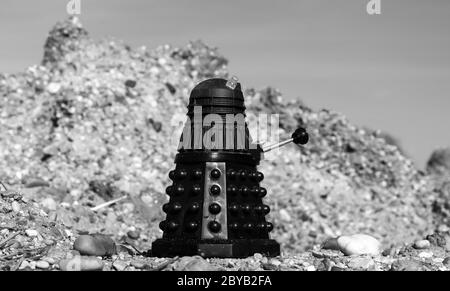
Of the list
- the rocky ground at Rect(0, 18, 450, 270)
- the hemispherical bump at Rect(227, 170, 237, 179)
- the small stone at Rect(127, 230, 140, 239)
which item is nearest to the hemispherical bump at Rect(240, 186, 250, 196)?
the hemispherical bump at Rect(227, 170, 237, 179)

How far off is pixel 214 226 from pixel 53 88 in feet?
39.6

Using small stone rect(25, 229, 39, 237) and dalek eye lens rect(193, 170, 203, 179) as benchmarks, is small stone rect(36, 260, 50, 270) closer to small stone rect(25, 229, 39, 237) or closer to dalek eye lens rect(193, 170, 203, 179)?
small stone rect(25, 229, 39, 237)

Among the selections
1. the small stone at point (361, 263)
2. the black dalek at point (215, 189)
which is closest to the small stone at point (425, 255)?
the small stone at point (361, 263)

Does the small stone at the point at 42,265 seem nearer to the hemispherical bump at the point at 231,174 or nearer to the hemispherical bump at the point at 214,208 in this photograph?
the hemispherical bump at the point at 214,208

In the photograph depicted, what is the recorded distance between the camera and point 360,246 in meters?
6.39

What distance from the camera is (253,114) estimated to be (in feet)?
59.1

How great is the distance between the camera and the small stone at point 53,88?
1691 cm

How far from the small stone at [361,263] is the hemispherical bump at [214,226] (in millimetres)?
1080

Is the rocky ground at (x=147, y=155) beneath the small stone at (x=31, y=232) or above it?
above

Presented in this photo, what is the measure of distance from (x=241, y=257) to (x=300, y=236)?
8524 millimetres

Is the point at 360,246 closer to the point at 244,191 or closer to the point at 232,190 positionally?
the point at 244,191

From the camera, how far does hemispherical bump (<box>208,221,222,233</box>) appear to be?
229 inches

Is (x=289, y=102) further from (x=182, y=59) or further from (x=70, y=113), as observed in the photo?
(x=70, y=113)
